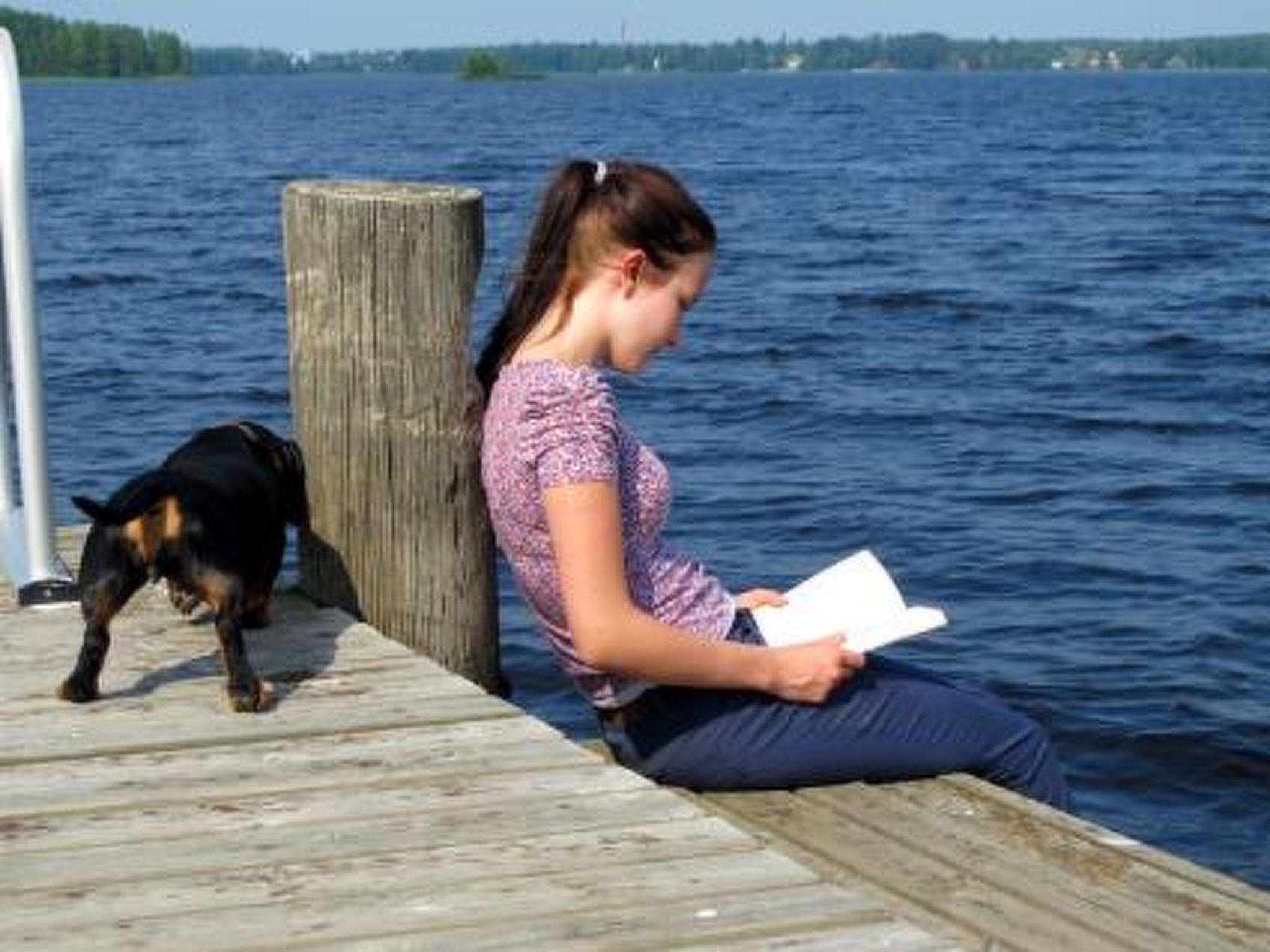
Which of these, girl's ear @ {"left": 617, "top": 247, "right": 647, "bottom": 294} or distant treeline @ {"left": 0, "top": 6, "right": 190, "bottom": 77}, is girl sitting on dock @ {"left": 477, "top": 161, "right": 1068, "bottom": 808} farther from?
distant treeline @ {"left": 0, "top": 6, "right": 190, "bottom": 77}

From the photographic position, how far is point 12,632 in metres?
5.07

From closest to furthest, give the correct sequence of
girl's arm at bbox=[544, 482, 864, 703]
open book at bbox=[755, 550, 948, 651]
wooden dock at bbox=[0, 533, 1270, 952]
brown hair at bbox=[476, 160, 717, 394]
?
wooden dock at bbox=[0, 533, 1270, 952]
girl's arm at bbox=[544, 482, 864, 703]
brown hair at bbox=[476, 160, 717, 394]
open book at bbox=[755, 550, 948, 651]

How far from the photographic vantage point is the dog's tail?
14.4 ft

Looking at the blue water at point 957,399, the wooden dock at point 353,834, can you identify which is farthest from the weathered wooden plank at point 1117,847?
the blue water at point 957,399

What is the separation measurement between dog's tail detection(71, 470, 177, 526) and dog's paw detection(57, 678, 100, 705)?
1.10ft

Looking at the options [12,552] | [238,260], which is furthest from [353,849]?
[238,260]

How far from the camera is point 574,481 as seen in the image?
12.6 feet

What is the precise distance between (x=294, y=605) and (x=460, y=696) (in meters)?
0.89

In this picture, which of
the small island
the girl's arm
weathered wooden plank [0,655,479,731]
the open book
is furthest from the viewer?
the small island

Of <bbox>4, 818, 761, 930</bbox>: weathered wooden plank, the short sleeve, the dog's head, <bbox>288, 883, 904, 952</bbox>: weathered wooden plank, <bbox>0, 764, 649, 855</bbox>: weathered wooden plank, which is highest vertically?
the short sleeve

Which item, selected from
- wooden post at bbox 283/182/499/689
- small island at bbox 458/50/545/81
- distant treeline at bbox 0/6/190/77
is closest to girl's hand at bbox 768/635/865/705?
wooden post at bbox 283/182/499/689

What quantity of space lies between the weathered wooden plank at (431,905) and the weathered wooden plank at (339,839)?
0.51 ft

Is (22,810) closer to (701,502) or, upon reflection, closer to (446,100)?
(701,502)

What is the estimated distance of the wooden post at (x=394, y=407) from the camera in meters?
4.86
